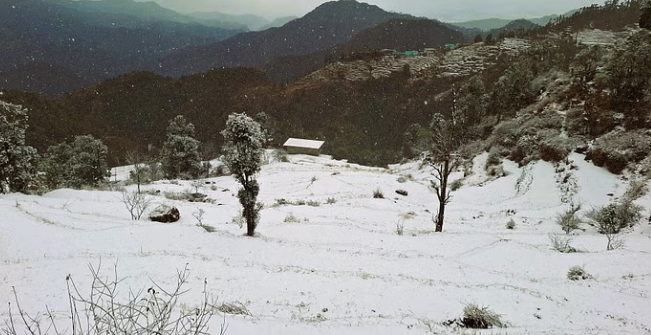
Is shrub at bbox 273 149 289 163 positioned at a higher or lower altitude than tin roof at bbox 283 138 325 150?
lower

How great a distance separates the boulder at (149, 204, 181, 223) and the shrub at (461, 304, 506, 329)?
17.7m

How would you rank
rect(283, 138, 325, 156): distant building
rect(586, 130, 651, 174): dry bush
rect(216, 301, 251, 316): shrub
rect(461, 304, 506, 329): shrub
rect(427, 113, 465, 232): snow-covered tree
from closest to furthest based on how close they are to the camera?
rect(216, 301, 251, 316): shrub, rect(461, 304, 506, 329): shrub, rect(427, 113, 465, 232): snow-covered tree, rect(586, 130, 651, 174): dry bush, rect(283, 138, 325, 156): distant building

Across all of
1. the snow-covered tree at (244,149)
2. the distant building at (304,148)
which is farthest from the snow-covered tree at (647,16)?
the distant building at (304,148)

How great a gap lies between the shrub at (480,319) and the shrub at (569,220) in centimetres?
1264

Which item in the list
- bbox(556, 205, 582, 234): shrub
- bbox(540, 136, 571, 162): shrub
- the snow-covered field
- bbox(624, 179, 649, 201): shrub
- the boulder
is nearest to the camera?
the snow-covered field

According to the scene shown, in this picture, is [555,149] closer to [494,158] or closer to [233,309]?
[494,158]

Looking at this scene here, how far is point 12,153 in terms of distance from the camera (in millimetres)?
22656

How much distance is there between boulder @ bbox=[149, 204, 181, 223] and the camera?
19750 millimetres

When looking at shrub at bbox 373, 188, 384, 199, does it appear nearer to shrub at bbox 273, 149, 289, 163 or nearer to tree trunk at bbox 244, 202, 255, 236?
tree trunk at bbox 244, 202, 255, 236

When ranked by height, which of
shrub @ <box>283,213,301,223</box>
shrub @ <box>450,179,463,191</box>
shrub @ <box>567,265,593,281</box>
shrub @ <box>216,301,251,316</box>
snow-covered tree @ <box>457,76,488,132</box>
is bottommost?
shrub @ <box>450,179,463,191</box>

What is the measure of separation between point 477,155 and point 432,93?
8638 centimetres

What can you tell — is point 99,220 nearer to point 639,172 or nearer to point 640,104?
point 639,172

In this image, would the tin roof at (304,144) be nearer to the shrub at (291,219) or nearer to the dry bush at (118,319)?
the shrub at (291,219)

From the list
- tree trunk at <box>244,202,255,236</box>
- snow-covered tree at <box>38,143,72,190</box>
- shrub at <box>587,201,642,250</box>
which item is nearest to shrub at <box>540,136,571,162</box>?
shrub at <box>587,201,642,250</box>
